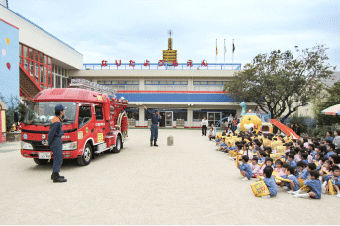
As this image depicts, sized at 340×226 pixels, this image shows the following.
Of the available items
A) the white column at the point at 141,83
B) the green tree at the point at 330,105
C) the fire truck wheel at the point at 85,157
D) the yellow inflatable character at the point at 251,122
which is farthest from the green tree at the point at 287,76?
the fire truck wheel at the point at 85,157

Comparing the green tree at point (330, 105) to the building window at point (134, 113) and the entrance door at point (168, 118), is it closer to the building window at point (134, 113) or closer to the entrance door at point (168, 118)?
the entrance door at point (168, 118)

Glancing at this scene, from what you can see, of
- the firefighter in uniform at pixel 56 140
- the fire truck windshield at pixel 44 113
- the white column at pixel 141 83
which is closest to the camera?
the firefighter in uniform at pixel 56 140

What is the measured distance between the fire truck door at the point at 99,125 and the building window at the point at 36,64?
14.2 metres

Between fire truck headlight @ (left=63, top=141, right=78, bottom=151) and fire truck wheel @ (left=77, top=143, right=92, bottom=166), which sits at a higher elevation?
fire truck headlight @ (left=63, top=141, right=78, bottom=151)

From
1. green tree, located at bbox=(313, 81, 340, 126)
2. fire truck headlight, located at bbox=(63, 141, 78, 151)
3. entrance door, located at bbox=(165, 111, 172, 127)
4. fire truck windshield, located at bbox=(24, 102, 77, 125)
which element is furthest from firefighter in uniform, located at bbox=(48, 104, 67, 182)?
entrance door, located at bbox=(165, 111, 172, 127)

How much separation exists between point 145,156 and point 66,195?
16.5ft

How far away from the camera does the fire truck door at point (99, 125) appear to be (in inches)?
348

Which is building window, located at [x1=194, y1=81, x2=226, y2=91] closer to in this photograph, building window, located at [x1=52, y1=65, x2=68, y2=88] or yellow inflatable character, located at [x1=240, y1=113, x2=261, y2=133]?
yellow inflatable character, located at [x1=240, y1=113, x2=261, y2=133]

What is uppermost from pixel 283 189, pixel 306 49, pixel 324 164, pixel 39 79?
pixel 306 49

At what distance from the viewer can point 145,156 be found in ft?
32.7

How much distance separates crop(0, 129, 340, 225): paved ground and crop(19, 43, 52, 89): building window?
1576cm

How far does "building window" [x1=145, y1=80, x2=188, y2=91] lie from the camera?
103ft

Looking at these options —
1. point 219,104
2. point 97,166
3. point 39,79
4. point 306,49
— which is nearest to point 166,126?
point 219,104

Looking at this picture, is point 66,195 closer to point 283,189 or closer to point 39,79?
point 283,189
